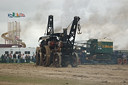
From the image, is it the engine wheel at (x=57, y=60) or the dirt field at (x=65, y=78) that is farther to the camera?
the engine wheel at (x=57, y=60)

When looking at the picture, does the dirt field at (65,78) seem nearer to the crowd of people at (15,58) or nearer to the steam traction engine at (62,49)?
the steam traction engine at (62,49)

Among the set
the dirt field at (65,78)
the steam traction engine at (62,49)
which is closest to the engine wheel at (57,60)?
the steam traction engine at (62,49)

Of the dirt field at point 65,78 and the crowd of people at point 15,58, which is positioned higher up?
the crowd of people at point 15,58

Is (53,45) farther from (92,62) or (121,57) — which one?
(121,57)

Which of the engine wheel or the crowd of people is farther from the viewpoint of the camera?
the crowd of people

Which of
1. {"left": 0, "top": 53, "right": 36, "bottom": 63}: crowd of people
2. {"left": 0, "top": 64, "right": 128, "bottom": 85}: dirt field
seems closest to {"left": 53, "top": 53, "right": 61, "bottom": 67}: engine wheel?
{"left": 0, "top": 64, "right": 128, "bottom": 85}: dirt field

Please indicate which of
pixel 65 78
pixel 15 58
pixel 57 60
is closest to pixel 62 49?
pixel 57 60

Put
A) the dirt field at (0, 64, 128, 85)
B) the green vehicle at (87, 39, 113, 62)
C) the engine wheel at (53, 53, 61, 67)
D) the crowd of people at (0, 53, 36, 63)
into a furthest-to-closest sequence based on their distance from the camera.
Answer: the crowd of people at (0, 53, 36, 63)
the green vehicle at (87, 39, 113, 62)
the engine wheel at (53, 53, 61, 67)
the dirt field at (0, 64, 128, 85)

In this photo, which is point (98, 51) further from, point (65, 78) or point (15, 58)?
point (65, 78)

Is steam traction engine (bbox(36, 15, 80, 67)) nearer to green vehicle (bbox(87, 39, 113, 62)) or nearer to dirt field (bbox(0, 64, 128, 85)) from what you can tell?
dirt field (bbox(0, 64, 128, 85))

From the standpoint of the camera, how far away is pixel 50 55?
1283 inches

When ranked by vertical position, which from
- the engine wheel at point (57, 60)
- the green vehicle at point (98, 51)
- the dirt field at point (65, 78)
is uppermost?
the green vehicle at point (98, 51)

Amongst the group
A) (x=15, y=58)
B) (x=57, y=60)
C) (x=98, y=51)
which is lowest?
(x=57, y=60)

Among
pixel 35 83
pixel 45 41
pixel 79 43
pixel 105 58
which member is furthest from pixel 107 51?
pixel 35 83
